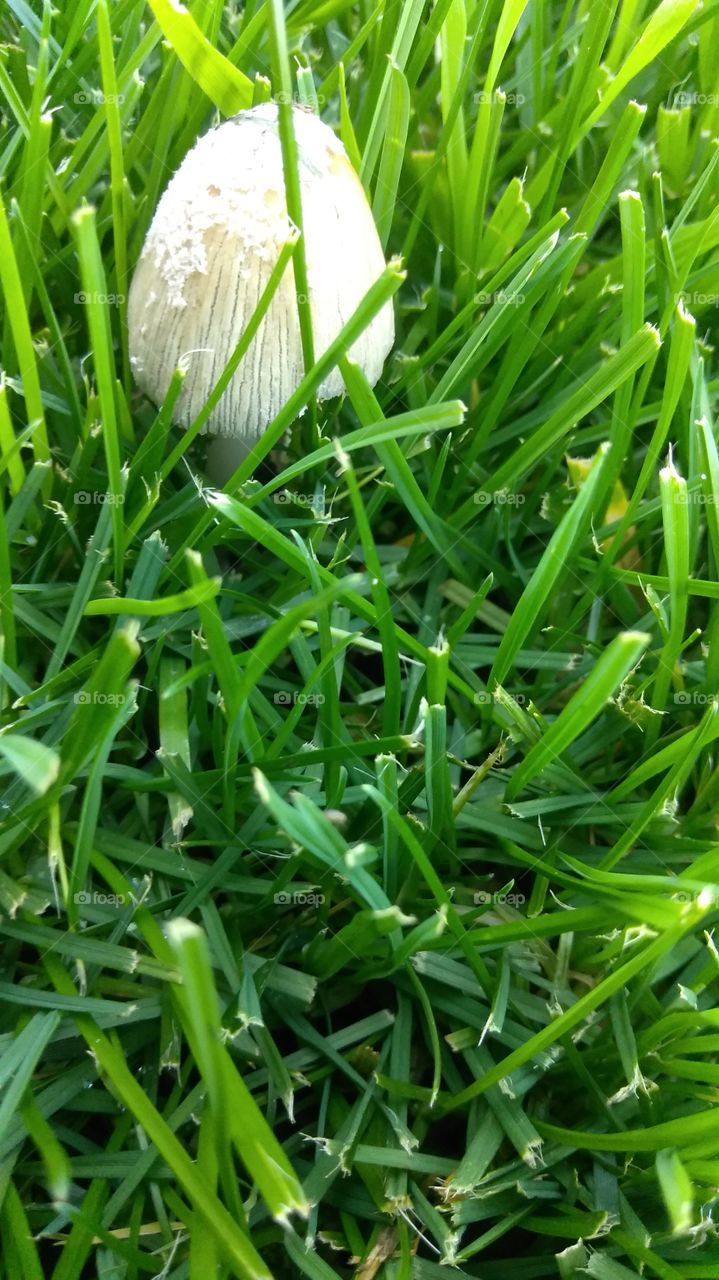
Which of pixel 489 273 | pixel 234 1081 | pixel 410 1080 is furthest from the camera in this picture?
pixel 489 273

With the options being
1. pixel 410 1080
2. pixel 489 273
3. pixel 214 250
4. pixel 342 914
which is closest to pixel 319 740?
pixel 342 914

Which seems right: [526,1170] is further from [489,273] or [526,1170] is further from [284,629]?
[489,273]
